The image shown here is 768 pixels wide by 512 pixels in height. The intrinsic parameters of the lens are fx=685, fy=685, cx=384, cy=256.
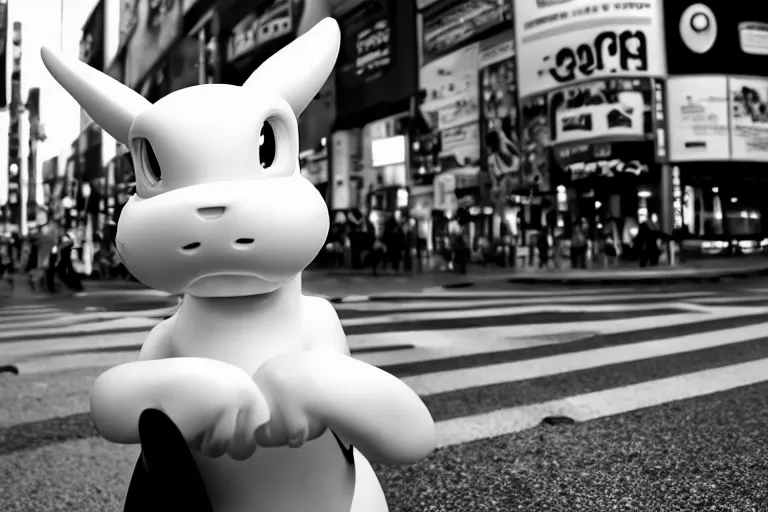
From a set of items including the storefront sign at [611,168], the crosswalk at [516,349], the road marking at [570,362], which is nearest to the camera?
the crosswalk at [516,349]

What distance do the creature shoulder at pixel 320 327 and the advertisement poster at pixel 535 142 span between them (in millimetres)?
19859

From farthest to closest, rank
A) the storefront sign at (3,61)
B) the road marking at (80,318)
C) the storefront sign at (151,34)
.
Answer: the storefront sign at (151,34)
the storefront sign at (3,61)
the road marking at (80,318)

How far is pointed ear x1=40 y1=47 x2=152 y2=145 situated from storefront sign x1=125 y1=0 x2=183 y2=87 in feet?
104

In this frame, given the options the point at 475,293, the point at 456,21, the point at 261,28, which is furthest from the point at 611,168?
the point at 261,28

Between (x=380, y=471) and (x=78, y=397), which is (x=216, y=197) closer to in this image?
(x=380, y=471)

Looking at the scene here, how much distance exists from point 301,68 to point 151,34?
33277mm

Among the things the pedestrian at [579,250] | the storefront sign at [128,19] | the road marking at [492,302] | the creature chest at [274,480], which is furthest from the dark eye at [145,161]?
the storefront sign at [128,19]

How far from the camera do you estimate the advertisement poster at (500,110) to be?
22.1 metres

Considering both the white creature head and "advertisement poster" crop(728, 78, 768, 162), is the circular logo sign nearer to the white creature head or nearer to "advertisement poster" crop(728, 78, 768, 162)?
"advertisement poster" crop(728, 78, 768, 162)

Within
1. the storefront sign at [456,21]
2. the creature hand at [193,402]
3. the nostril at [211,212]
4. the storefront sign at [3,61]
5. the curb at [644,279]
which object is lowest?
the curb at [644,279]

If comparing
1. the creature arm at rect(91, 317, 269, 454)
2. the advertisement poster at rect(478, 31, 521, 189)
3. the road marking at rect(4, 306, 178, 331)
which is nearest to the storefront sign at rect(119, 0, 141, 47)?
the advertisement poster at rect(478, 31, 521, 189)

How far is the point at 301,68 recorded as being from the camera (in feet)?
4.41

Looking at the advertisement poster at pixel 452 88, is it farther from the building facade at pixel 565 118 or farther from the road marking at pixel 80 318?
the road marking at pixel 80 318

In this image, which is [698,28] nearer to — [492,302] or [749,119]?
[749,119]
